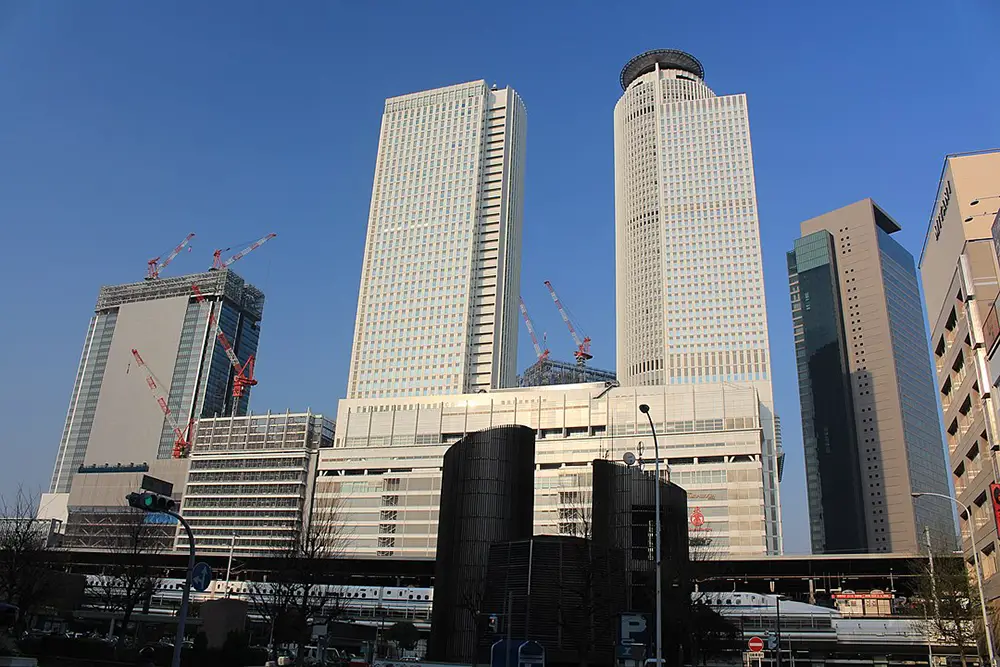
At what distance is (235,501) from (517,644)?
166501 millimetres

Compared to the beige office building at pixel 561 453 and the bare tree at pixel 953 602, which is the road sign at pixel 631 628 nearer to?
the bare tree at pixel 953 602

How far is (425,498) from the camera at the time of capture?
164 meters

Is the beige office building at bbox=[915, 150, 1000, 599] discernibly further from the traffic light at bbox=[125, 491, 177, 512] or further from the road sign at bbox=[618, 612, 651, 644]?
the traffic light at bbox=[125, 491, 177, 512]

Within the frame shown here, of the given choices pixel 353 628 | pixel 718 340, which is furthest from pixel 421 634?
pixel 718 340

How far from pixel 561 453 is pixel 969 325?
368ft

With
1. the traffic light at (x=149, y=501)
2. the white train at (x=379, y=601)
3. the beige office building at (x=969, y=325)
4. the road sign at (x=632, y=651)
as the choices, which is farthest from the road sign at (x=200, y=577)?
the white train at (x=379, y=601)

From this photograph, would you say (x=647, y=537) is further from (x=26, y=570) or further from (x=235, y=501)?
(x=235, y=501)

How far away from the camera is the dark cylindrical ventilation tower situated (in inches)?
2402

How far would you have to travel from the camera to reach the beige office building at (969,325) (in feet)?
189

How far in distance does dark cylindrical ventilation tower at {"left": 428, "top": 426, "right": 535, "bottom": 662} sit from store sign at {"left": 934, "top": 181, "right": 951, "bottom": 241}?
132 feet

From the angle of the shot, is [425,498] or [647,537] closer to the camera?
[647,537]

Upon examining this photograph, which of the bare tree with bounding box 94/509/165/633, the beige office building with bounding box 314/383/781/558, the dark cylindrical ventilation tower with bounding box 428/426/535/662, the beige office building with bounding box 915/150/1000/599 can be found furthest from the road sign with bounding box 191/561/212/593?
the beige office building with bounding box 314/383/781/558

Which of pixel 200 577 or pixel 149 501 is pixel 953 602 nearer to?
pixel 200 577

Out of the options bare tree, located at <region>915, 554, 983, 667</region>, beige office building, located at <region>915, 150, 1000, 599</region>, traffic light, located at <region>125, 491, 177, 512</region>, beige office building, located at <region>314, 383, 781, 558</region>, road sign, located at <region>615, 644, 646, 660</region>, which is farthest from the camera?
beige office building, located at <region>314, 383, 781, 558</region>
